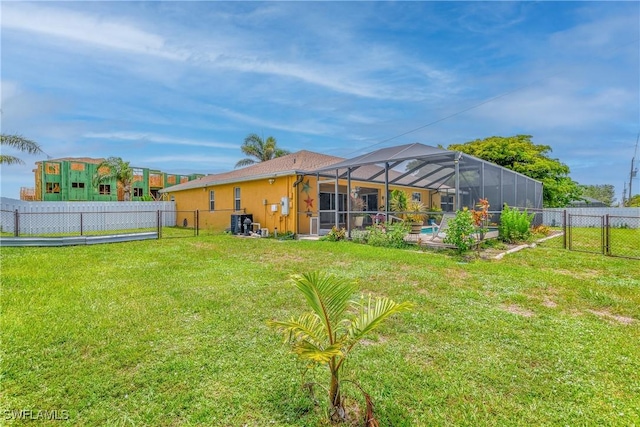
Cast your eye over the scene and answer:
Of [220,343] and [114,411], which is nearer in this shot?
[114,411]

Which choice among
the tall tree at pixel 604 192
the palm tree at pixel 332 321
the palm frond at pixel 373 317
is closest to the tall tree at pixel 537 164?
the palm frond at pixel 373 317

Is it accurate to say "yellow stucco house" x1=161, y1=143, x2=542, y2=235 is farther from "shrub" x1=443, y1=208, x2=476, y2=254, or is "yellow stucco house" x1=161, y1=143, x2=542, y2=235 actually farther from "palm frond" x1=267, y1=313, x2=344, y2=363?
"palm frond" x1=267, y1=313, x2=344, y2=363

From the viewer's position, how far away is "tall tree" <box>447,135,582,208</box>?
70.8 ft

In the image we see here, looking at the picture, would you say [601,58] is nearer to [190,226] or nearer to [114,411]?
[114,411]

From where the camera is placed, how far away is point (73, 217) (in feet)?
53.4

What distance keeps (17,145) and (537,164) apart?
1150 inches

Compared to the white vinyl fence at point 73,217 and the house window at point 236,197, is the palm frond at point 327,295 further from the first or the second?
the house window at point 236,197

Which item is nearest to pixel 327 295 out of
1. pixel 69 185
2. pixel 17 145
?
pixel 17 145

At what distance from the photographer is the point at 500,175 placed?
11.6m

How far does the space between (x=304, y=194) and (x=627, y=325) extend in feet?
36.5

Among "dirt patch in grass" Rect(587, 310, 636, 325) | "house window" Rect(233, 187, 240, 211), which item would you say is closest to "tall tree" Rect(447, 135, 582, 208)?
"house window" Rect(233, 187, 240, 211)

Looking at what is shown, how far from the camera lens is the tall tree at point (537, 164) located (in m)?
21.6

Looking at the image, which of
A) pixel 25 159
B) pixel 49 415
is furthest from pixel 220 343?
pixel 25 159

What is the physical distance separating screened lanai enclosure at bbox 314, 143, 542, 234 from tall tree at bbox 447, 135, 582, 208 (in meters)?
5.60
